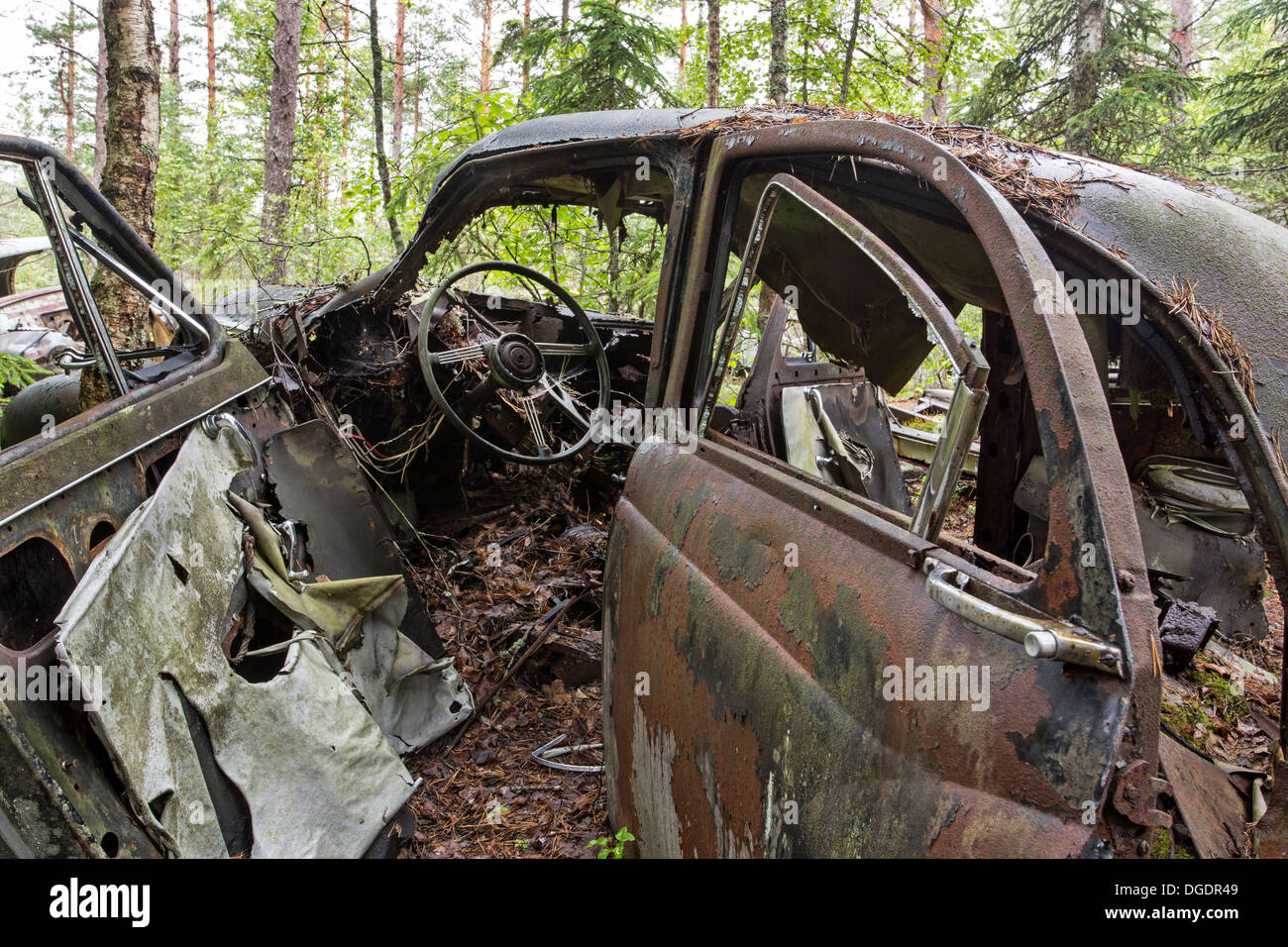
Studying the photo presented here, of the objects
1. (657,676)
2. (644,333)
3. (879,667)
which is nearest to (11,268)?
(644,333)

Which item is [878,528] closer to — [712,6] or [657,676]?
[657,676]

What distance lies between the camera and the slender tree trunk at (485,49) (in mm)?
17109

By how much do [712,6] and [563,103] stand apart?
6.91 ft

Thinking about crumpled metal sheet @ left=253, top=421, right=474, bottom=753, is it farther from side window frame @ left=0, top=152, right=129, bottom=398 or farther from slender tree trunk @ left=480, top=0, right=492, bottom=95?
slender tree trunk @ left=480, top=0, right=492, bottom=95

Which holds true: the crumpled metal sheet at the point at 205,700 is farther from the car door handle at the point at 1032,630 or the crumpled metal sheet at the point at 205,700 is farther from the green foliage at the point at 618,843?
the car door handle at the point at 1032,630

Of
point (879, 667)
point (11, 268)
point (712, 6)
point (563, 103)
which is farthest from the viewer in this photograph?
point (11, 268)

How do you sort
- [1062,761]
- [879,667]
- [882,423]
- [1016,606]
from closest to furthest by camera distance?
[1062,761]
[1016,606]
[879,667]
[882,423]

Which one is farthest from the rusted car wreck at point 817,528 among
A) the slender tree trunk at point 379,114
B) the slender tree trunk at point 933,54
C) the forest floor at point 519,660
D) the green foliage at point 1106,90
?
the slender tree trunk at point 933,54

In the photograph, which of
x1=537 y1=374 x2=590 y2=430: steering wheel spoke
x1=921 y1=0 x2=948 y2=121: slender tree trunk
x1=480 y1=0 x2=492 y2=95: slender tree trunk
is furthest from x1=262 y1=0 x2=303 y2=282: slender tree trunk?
x1=921 y1=0 x2=948 y2=121: slender tree trunk

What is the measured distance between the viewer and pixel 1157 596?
222 cm

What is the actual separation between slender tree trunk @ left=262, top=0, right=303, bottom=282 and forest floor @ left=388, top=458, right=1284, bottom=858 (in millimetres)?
7838

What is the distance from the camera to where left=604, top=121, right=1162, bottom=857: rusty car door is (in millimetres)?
896

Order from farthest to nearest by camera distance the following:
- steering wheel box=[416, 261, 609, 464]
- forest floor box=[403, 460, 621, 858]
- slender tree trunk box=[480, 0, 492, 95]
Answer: slender tree trunk box=[480, 0, 492, 95] < steering wheel box=[416, 261, 609, 464] < forest floor box=[403, 460, 621, 858]

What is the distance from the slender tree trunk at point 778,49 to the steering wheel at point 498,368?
427 cm
